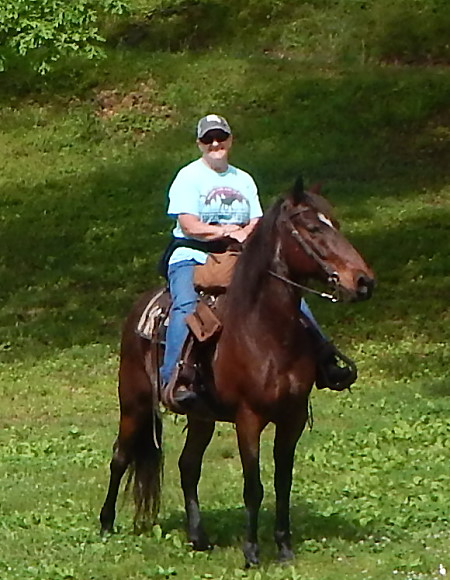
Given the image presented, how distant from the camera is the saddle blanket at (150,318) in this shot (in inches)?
363

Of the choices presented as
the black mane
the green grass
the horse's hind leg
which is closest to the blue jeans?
the black mane

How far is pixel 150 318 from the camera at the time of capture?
9.30m

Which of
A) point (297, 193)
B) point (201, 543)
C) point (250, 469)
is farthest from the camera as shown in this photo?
point (201, 543)

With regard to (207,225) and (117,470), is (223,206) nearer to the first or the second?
(207,225)

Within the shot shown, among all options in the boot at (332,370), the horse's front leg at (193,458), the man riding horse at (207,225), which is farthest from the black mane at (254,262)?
the horse's front leg at (193,458)

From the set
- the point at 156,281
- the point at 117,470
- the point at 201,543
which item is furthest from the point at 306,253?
the point at 156,281

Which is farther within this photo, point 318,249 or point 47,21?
point 47,21

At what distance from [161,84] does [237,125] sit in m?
2.48

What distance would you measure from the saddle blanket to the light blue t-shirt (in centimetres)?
68

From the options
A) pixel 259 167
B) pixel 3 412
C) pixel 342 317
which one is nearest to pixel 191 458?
pixel 3 412

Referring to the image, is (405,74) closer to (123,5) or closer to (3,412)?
(123,5)

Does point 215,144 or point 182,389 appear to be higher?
point 215,144

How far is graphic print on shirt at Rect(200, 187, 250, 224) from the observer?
864 cm

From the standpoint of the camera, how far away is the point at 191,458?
9562 millimetres
